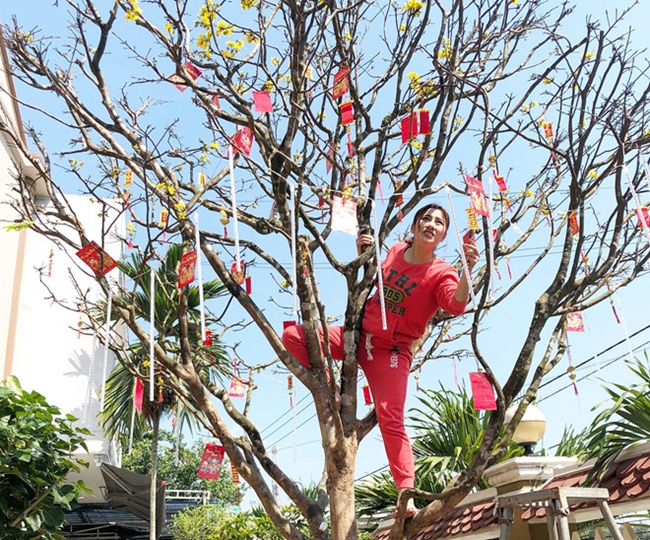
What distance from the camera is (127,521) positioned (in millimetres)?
11734

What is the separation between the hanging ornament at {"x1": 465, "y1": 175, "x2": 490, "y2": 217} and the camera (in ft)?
9.85

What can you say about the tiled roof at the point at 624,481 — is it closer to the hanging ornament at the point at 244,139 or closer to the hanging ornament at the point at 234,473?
the hanging ornament at the point at 234,473

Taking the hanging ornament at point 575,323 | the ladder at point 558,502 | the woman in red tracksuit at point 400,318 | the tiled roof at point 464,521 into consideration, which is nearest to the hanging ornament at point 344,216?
the woman in red tracksuit at point 400,318

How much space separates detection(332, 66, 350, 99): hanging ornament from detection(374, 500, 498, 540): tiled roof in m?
2.86

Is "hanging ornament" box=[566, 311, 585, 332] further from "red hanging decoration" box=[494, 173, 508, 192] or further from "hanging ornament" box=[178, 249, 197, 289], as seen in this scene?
"hanging ornament" box=[178, 249, 197, 289]

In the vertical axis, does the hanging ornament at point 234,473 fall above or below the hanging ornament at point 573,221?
below

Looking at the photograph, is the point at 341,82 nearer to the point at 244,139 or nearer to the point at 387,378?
the point at 244,139

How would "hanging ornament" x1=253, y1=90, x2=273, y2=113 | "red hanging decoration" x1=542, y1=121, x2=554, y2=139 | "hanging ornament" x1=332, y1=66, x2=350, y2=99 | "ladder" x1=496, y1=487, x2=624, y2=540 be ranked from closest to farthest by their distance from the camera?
"ladder" x1=496, y1=487, x2=624, y2=540 < "hanging ornament" x1=253, y1=90, x2=273, y2=113 < "hanging ornament" x1=332, y1=66, x2=350, y2=99 < "red hanging decoration" x1=542, y1=121, x2=554, y2=139

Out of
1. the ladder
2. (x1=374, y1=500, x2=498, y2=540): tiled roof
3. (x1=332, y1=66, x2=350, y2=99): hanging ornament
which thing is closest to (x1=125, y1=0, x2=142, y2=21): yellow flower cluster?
(x1=332, y1=66, x2=350, y2=99): hanging ornament

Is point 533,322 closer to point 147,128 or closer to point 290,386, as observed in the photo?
point 147,128

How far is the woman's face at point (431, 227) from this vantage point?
129 inches

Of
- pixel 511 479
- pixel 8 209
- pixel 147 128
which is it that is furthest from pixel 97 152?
pixel 8 209

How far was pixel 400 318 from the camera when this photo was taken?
320 centimetres

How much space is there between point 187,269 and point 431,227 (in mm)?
1248
